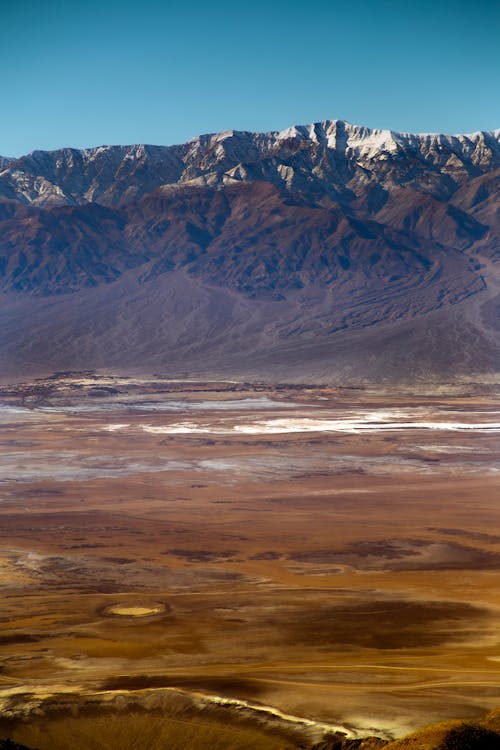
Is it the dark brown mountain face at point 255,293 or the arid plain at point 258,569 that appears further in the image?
the dark brown mountain face at point 255,293

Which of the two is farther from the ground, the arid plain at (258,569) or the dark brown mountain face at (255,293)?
the dark brown mountain face at (255,293)

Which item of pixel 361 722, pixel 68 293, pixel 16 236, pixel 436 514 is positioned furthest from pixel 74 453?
pixel 16 236

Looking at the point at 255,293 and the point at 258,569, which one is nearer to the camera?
the point at 258,569

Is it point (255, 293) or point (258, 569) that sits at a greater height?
point (255, 293)

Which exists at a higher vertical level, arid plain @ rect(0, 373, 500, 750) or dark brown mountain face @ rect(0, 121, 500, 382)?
dark brown mountain face @ rect(0, 121, 500, 382)

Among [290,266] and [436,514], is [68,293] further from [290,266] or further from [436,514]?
[436,514]

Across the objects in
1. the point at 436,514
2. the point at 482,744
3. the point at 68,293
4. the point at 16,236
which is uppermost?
the point at 16,236

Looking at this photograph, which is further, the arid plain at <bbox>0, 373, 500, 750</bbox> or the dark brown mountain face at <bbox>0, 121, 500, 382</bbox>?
the dark brown mountain face at <bbox>0, 121, 500, 382</bbox>

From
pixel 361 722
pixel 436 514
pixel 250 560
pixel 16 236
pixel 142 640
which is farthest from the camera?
pixel 16 236
